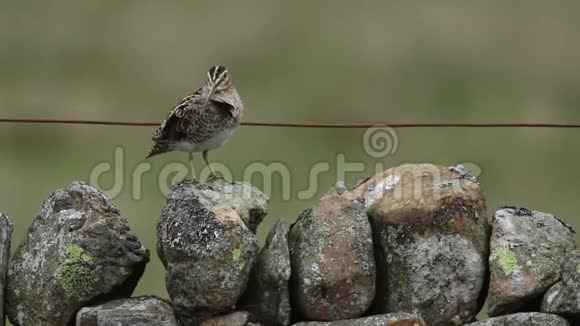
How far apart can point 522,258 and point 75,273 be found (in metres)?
2.03

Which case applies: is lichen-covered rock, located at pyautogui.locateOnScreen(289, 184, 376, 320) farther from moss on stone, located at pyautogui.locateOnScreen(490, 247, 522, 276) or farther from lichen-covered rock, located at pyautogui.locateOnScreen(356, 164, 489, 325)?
moss on stone, located at pyautogui.locateOnScreen(490, 247, 522, 276)

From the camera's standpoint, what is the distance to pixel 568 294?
7547 millimetres

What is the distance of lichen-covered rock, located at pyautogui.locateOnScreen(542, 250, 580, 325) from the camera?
24.7 ft

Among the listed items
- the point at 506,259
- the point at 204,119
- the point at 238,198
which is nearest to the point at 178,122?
the point at 204,119

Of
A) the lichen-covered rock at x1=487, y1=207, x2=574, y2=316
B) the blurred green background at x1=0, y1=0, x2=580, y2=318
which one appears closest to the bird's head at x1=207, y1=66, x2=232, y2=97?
the lichen-covered rock at x1=487, y1=207, x2=574, y2=316

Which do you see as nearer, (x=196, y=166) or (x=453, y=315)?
(x=453, y=315)

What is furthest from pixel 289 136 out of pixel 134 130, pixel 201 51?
pixel 201 51

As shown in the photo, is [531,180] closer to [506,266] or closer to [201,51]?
[201,51]

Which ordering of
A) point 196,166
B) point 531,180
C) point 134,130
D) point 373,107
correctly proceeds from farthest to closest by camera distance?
point 373,107 < point 134,130 < point 531,180 < point 196,166

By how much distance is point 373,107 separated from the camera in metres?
18.7

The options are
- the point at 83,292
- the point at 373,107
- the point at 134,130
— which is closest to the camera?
the point at 83,292

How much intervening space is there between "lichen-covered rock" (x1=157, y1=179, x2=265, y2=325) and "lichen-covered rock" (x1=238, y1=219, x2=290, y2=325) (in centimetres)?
8

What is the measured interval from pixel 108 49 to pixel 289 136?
4.76 metres

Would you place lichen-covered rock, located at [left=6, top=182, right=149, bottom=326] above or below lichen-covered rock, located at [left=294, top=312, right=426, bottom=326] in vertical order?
above
